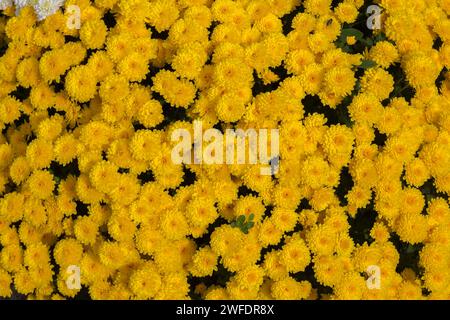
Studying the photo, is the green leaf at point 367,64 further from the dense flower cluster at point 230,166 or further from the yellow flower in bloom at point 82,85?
the yellow flower in bloom at point 82,85

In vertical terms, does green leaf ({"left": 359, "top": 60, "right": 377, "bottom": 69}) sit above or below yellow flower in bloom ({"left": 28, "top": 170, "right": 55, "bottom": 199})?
above

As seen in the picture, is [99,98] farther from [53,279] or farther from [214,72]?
[53,279]

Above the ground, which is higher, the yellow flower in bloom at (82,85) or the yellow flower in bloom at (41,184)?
the yellow flower in bloom at (82,85)

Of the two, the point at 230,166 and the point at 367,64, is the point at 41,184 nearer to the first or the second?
the point at 230,166

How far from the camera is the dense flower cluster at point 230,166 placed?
2234 mm

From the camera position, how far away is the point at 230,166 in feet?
7.32

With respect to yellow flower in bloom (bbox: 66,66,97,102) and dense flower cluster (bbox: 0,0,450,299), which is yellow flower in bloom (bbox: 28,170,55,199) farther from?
yellow flower in bloom (bbox: 66,66,97,102)

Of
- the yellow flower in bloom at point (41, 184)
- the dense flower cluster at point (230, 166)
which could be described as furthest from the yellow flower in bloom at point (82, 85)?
the yellow flower in bloom at point (41, 184)

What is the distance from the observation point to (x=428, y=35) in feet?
8.32

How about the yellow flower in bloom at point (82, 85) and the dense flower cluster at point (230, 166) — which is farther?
the yellow flower in bloom at point (82, 85)

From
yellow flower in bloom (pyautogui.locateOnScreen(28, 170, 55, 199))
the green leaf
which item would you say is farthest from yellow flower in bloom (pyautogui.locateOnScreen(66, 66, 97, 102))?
the green leaf

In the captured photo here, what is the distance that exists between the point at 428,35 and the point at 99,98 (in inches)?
53.5

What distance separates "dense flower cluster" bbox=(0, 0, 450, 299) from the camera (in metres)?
2.23
